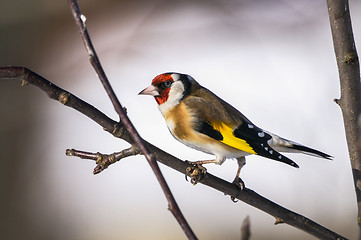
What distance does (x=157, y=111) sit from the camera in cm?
217

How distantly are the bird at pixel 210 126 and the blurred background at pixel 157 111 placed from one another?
79 centimetres

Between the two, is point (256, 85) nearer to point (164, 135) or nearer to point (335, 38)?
point (164, 135)

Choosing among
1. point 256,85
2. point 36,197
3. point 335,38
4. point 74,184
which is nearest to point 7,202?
point 36,197

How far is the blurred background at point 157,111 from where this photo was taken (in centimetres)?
198

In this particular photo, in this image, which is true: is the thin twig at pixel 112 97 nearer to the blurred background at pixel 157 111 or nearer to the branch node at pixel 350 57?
the branch node at pixel 350 57

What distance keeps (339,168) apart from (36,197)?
125cm

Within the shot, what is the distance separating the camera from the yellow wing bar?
1057 mm

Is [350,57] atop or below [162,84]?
below

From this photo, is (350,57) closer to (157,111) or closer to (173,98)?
(173,98)

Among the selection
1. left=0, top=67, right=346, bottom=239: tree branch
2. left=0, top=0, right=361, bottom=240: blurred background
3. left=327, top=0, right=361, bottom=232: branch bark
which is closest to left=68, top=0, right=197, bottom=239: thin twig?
left=0, top=67, right=346, bottom=239: tree branch

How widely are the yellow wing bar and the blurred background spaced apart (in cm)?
85

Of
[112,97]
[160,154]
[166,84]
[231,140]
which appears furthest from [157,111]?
[112,97]

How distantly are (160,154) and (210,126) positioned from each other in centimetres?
37

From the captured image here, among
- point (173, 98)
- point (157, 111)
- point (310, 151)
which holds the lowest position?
point (310, 151)
